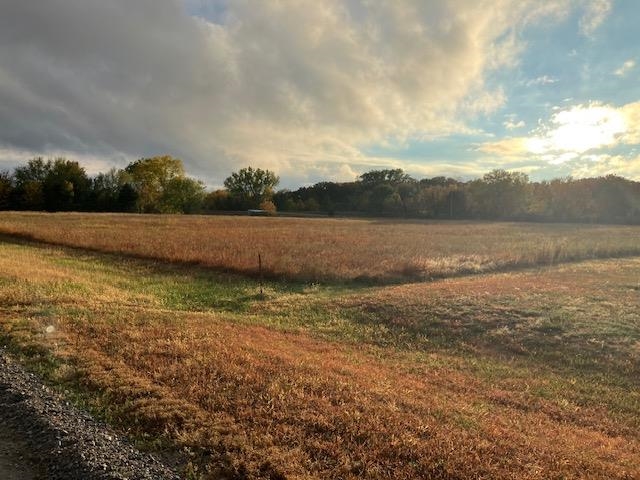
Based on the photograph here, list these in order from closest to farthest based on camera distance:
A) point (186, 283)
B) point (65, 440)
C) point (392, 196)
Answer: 1. point (65, 440)
2. point (186, 283)
3. point (392, 196)

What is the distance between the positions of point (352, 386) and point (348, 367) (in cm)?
172

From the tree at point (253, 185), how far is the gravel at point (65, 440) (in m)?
152

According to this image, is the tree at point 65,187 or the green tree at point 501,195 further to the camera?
the green tree at point 501,195

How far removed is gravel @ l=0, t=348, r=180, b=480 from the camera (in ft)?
17.8

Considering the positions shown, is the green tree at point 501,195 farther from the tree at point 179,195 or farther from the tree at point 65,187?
the tree at point 65,187

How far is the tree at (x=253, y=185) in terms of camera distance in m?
159

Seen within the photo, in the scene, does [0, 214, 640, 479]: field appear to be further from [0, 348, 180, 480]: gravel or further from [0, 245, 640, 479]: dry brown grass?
[0, 348, 180, 480]: gravel

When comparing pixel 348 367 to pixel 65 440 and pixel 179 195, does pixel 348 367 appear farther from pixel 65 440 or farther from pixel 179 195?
pixel 179 195

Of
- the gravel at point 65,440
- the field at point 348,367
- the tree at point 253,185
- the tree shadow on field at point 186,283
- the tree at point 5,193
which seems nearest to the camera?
the gravel at point 65,440

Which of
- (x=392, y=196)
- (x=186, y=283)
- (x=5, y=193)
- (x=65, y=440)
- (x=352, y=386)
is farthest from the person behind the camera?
(x=392, y=196)

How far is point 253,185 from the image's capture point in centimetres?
16038

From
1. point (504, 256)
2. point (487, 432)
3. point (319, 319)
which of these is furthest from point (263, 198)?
point (487, 432)

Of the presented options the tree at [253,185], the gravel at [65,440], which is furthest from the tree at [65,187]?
the gravel at [65,440]

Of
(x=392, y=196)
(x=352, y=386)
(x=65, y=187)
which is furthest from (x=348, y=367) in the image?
(x=392, y=196)
